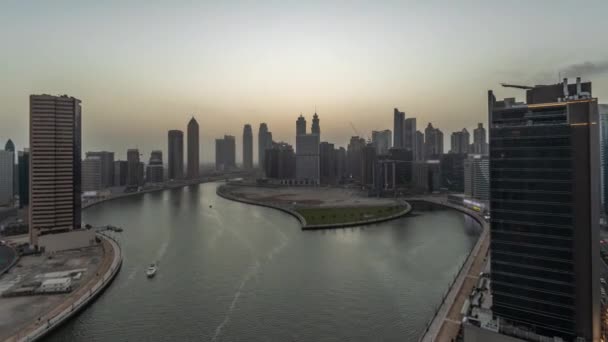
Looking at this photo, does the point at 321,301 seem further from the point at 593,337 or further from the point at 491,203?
the point at 593,337

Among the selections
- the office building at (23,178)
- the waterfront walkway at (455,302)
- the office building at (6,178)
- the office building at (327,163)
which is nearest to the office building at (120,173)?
the office building at (6,178)

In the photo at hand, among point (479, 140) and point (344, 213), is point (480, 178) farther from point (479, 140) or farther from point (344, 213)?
point (479, 140)

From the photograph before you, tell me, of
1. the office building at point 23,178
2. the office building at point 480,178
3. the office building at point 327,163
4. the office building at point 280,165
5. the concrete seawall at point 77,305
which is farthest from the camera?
the office building at point 327,163

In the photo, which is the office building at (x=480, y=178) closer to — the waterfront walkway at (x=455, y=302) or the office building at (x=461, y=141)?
the waterfront walkway at (x=455, y=302)

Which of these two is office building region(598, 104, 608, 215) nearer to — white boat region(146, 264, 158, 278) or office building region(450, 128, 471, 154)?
white boat region(146, 264, 158, 278)

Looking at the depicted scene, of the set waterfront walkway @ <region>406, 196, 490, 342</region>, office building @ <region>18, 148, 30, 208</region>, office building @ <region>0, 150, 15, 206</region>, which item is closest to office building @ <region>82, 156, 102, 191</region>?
office building @ <region>0, 150, 15, 206</region>

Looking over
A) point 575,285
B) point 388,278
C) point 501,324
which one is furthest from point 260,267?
point 575,285
